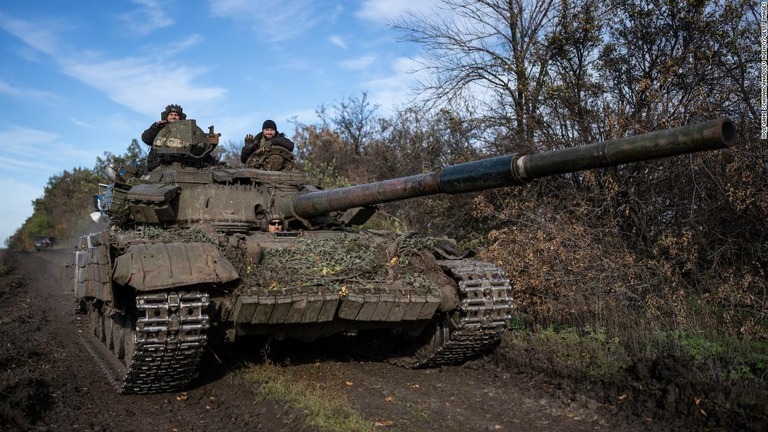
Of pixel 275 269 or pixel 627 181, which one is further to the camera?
pixel 627 181

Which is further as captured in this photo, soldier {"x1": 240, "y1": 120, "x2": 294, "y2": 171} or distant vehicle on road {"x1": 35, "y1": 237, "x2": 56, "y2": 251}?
distant vehicle on road {"x1": 35, "y1": 237, "x2": 56, "y2": 251}

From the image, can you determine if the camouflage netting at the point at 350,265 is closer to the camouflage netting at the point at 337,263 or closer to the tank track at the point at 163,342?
the camouflage netting at the point at 337,263

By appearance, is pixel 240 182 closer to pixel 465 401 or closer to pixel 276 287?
pixel 276 287

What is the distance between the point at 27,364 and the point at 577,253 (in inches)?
292

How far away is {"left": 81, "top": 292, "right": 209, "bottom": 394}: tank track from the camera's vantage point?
21.9 feet

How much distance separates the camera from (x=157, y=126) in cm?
1061

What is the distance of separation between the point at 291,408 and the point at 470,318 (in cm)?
226

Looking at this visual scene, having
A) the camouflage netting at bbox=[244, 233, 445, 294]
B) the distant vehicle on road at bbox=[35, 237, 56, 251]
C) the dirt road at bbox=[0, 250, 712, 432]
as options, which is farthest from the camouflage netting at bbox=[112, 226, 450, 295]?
the distant vehicle on road at bbox=[35, 237, 56, 251]

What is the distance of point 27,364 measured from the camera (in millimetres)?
8820

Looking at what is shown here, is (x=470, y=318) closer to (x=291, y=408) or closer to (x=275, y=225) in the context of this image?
(x=291, y=408)

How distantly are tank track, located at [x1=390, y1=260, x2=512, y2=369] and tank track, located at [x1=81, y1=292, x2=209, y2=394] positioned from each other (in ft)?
8.87

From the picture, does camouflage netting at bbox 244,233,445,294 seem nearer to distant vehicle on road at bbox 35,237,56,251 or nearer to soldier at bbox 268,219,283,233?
soldier at bbox 268,219,283,233

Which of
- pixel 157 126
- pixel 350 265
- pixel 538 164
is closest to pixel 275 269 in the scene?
pixel 350 265

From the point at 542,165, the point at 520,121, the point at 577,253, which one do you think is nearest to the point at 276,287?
the point at 542,165
